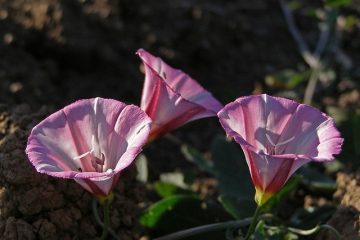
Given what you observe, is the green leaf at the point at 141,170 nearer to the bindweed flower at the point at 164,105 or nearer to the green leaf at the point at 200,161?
the green leaf at the point at 200,161

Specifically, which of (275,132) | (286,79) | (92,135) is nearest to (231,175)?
(275,132)

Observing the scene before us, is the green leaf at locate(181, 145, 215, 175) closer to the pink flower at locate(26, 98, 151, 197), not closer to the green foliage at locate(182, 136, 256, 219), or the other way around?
the green foliage at locate(182, 136, 256, 219)

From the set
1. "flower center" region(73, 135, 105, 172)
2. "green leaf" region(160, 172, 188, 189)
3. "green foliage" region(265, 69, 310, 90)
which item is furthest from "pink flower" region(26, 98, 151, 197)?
"green foliage" region(265, 69, 310, 90)

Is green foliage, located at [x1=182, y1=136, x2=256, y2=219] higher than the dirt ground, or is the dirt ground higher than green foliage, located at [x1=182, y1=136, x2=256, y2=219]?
the dirt ground

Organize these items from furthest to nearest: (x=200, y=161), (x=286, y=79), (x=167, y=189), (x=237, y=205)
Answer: (x=286, y=79), (x=200, y=161), (x=167, y=189), (x=237, y=205)

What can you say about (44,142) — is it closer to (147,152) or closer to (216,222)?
(216,222)

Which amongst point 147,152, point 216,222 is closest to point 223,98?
point 147,152

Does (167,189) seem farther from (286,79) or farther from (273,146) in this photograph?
(286,79)
